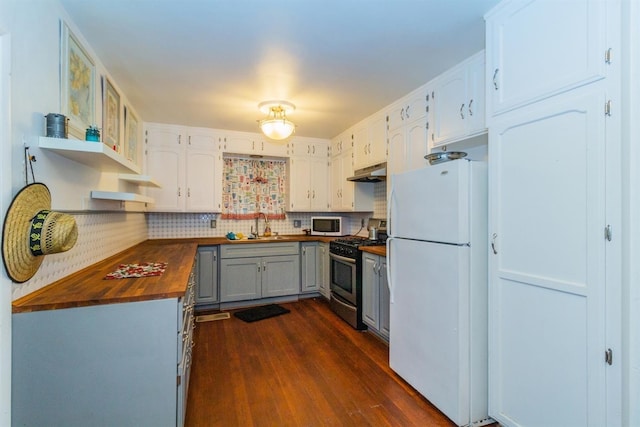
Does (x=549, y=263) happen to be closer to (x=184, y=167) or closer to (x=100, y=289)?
(x=100, y=289)

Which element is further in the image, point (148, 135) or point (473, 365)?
point (148, 135)

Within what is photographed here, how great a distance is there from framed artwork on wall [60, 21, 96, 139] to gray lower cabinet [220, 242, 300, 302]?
7.36ft

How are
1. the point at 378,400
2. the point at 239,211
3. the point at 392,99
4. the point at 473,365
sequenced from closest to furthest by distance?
the point at 473,365 → the point at 378,400 → the point at 392,99 → the point at 239,211

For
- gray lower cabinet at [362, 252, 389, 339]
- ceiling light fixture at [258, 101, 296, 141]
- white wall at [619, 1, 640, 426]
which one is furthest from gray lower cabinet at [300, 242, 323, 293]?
white wall at [619, 1, 640, 426]

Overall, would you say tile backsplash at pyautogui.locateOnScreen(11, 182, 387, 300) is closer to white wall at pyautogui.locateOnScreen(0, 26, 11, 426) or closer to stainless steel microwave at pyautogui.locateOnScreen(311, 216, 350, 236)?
white wall at pyautogui.locateOnScreen(0, 26, 11, 426)

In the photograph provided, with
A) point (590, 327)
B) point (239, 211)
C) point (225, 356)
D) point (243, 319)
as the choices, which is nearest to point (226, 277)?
point (243, 319)

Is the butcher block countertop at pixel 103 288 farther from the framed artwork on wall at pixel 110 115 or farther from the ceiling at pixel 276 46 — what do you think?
the ceiling at pixel 276 46

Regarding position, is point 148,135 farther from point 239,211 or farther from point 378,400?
point 378,400

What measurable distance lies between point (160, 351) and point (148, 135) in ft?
10.6

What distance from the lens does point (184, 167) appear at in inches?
160

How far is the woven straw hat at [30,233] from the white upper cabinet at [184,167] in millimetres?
2569

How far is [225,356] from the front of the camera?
8.86 feet

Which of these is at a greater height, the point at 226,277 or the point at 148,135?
the point at 148,135

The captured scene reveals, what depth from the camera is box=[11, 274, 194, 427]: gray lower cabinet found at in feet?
4.45
